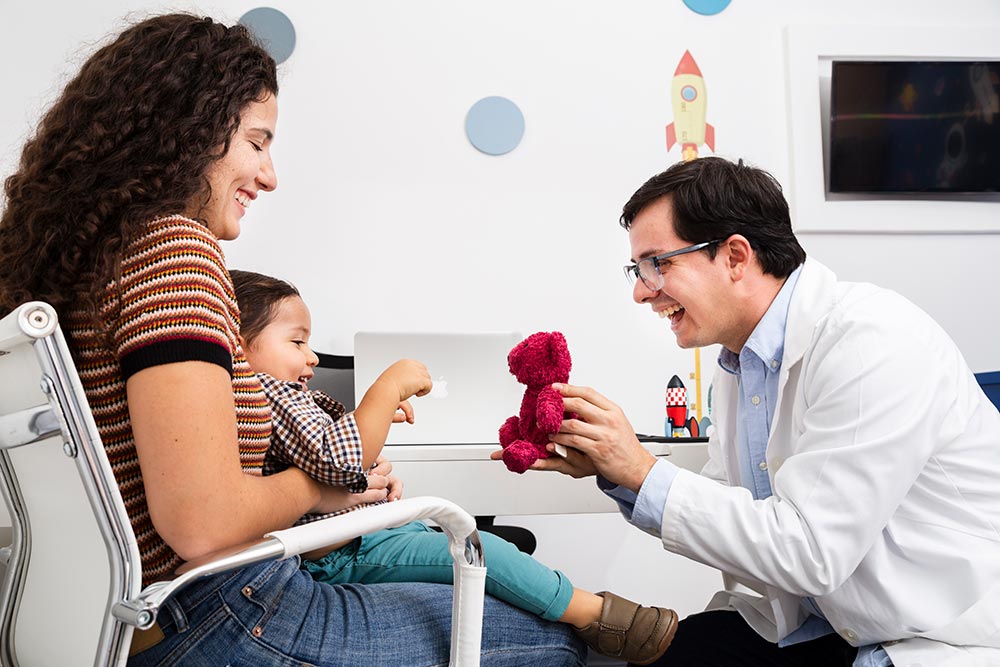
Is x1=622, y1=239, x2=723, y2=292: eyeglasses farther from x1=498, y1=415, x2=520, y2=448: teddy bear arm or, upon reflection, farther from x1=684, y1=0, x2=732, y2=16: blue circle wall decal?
x1=684, y1=0, x2=732, y2=16: blue circle wall decal

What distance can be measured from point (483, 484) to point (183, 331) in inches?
47.8

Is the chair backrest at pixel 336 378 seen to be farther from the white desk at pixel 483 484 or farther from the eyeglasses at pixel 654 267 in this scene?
the eyeglasses at pixel 654 267

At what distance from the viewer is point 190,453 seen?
857 millimetres

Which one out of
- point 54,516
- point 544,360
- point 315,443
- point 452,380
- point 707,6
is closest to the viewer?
point 54,516

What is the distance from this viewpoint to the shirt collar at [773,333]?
61.2 inches

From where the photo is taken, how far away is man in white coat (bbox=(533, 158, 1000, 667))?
1.27 metres

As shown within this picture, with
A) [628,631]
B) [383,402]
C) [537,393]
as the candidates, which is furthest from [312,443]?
[628,631]

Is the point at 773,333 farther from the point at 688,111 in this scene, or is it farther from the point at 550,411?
the point at 688,111

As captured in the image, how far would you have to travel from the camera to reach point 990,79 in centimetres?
323

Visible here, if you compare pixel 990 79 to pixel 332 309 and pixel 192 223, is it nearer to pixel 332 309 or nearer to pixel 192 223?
pixel 332 309

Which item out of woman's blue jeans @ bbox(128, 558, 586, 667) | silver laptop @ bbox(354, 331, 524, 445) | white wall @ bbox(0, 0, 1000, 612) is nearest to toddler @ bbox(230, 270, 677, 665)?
woman's blue jeans @ bbox(128, 558, 586, 667)

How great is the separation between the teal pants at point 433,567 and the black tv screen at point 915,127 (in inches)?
91.8

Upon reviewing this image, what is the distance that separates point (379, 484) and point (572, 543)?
1.78 metres

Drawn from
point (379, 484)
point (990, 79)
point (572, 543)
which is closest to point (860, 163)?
point (990, 79)
